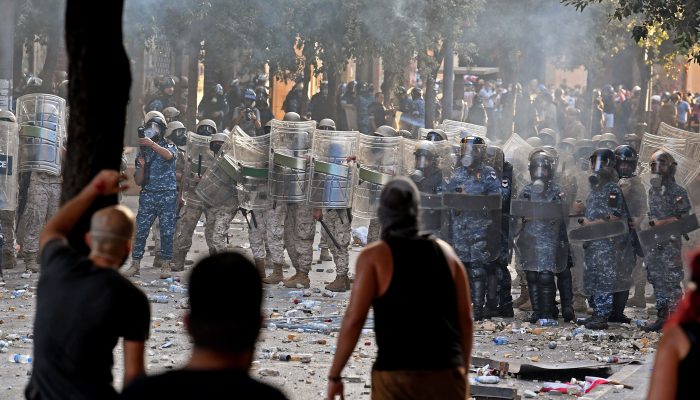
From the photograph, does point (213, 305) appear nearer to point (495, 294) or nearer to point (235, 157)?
point (495, 294)

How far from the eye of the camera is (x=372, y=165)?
47.1 feet

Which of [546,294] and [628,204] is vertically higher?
[628,204]

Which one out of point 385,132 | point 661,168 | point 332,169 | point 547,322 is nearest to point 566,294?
point 547,322

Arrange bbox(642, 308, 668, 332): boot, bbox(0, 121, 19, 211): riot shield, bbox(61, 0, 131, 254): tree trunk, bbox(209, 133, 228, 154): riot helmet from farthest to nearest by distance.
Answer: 1. bbox(209, 133, 228, 154): riot helmet
2. bbox(0, 121, 19, 211): riot shield
3. bbox(642, 308, 668, 332): boot
4. bbox(61, 0, 131, 254): tree trunk

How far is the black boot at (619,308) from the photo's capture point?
12.8 metres

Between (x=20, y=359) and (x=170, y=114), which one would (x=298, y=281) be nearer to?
(x=170, y=114)

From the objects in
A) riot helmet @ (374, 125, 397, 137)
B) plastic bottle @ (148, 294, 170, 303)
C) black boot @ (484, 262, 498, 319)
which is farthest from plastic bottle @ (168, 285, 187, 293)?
black boot @ (484, 262, 498, 319)

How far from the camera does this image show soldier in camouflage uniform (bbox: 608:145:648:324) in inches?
503

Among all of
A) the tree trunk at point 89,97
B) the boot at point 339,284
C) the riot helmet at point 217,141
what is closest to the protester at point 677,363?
the tree trunk at point 89,97

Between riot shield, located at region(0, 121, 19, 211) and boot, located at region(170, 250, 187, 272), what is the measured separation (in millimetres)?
2048

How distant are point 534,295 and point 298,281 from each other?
2.89 meters

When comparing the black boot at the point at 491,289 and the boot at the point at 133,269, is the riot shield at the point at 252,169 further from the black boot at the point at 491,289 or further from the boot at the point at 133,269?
the black boot at the point at 491,289

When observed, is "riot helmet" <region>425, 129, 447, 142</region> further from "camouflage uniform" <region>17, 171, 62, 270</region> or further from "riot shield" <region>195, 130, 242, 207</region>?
"camouflage uniform" <region>17, 171, 62, 270</region>

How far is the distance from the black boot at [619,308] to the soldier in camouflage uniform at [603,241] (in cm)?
7
